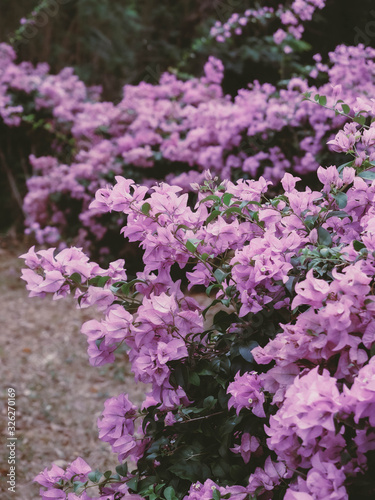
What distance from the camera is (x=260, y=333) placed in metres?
1.32

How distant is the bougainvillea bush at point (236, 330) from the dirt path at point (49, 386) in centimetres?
132

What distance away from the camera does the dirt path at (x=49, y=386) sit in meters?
2.73

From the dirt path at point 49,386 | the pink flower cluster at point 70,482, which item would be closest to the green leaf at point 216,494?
the pink flower cluster at point 70,482

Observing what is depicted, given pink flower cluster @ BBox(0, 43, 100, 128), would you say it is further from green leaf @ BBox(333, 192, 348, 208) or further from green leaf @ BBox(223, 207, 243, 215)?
green leaf @ BBox(333, 192, 348, 208)

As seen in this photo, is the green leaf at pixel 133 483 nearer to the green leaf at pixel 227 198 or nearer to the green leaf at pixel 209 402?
the green leaf at pixel 209 402

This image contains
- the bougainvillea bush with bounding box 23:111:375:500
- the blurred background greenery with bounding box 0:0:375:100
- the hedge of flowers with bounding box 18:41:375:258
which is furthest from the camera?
the blurred background greenery with bounding box 0:0:375:100

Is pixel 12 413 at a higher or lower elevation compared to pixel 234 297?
lower

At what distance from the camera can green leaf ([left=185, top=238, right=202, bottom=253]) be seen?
4.18 feet

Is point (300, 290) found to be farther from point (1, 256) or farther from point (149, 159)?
point (1, 256)

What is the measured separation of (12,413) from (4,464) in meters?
0.39

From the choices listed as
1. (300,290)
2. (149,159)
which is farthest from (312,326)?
(149,159)

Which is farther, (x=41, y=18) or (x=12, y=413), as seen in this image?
(x=41, y=18)

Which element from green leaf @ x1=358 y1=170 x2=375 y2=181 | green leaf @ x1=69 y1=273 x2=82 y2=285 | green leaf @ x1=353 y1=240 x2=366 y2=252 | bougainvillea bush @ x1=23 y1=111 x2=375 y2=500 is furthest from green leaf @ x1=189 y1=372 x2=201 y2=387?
green leaf @ x1=358 y1=170 x2=375 y2=181

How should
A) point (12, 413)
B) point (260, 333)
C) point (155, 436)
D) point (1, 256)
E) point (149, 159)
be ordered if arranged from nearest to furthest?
point (260, 333) → point (155, 436) → point (12, 413) → point (149, 159) → point (1, 256)
